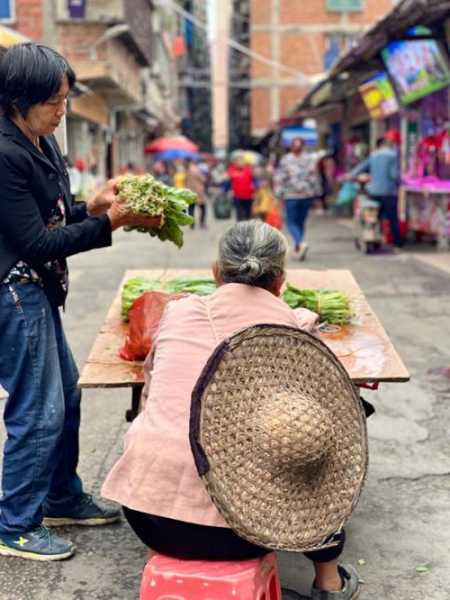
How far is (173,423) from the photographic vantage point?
262cm

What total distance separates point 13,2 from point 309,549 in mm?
21327

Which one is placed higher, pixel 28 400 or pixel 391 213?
pixel 28 400

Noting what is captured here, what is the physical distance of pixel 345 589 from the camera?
116 inches

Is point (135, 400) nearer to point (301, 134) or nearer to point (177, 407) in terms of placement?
point (177, 407)

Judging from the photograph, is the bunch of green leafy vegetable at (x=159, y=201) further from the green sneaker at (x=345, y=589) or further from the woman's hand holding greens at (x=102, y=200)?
the green sneaker at (x=345, y=589)

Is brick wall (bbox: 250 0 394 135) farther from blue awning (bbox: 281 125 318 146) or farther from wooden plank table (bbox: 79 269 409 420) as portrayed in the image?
wooden plank table (bbox: 79 269 409 420)

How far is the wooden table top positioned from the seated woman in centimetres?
29

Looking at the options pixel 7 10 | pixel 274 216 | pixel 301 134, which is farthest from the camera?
pixel 301 134

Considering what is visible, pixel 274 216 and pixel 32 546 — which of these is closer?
pixel 32 546

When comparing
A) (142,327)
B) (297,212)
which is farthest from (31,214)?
(297,212)

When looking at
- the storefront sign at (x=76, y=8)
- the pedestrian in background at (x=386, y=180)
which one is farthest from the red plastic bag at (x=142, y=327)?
the storefront sign at (x=76, y=8)

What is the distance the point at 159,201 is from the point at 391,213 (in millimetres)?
10270

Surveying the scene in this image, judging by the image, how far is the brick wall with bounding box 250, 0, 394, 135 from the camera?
1650 inches

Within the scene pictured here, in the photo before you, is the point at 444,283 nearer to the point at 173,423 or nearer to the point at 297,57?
the point at 173,423
